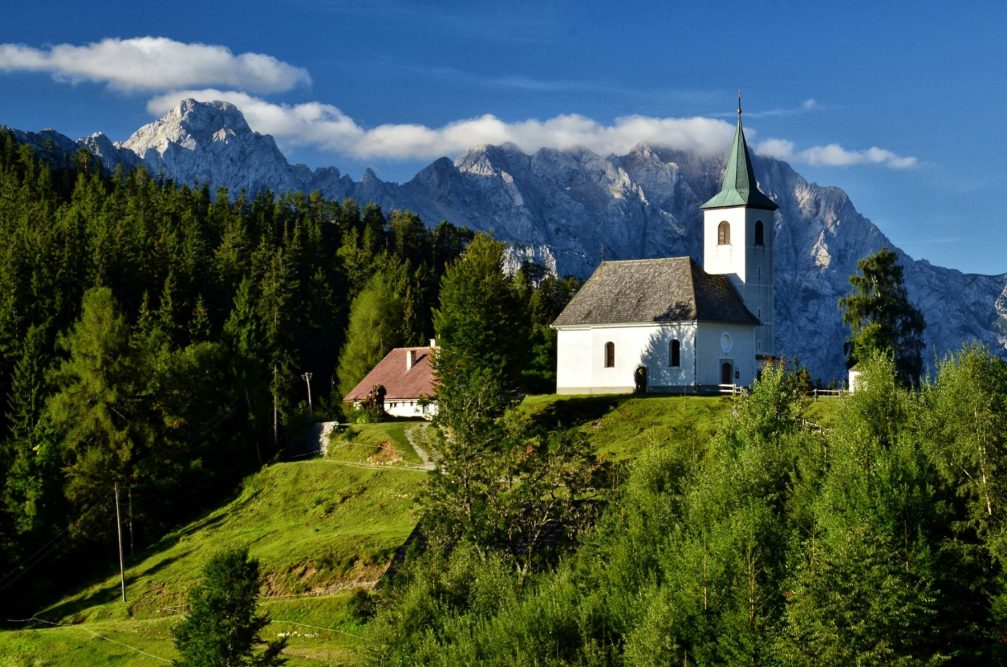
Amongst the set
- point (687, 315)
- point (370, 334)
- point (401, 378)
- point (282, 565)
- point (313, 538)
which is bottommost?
point (282, 565)

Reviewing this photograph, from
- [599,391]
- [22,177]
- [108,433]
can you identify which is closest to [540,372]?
[599,391]

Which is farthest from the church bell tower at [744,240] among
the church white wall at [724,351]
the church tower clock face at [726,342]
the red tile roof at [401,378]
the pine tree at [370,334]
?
the pine tree at [370,334]

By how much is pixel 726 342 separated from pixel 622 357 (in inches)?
264

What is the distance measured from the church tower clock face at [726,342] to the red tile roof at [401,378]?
1966cm

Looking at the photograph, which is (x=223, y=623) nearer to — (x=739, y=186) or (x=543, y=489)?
(x=543, y=489)

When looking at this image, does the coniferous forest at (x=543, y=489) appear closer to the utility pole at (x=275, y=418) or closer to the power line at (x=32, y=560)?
the power line at (x=32, y=560)

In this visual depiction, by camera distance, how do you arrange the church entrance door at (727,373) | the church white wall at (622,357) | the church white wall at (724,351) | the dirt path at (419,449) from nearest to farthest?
the dirt path at (419,449) → the church white wall at (724,351) → the church white wall at (622,357) → the church entrance door at (727,373)

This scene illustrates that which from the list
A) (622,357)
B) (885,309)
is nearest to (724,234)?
(885,309)

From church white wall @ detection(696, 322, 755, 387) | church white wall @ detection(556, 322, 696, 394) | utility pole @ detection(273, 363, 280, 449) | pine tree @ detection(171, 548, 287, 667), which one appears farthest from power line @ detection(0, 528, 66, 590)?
church white wall @ detection(696, 322, 755, 387)

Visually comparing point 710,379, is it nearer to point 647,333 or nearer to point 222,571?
point 647,333

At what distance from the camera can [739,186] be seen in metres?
83.8

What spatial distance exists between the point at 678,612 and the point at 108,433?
4886 cm

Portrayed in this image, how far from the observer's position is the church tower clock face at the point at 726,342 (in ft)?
249

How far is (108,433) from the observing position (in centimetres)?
7706
